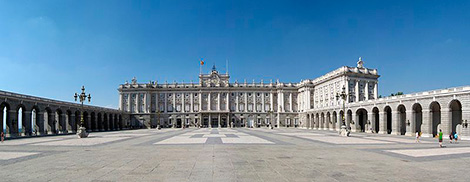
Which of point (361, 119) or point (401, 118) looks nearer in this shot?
point (401, 118)

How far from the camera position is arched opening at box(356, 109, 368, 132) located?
61112mm

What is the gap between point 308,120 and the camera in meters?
91.1

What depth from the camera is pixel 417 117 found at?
155ft

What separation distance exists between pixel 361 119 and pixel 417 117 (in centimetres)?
1761

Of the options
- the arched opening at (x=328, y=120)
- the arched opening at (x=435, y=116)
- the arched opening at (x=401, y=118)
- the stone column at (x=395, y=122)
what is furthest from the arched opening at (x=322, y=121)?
the arched opening at (x=435, y=116)

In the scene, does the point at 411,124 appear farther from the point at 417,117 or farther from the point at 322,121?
the point at 322,121

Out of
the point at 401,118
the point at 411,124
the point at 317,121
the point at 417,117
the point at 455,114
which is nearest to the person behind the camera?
the point at 455,114

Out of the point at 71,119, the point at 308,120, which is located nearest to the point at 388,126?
the point at 308,120

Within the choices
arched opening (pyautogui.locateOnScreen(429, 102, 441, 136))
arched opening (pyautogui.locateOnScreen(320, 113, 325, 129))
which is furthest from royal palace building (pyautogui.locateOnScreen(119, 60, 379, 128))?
arched opening (pyautogui.locateOnScreen(429, 102, 441, 136))

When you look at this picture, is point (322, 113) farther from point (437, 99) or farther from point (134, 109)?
point (134, 109)

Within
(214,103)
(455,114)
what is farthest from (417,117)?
(214,103)

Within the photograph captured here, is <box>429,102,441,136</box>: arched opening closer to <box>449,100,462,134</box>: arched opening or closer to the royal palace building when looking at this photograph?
<box>449,100,462,134</box>: arched opening

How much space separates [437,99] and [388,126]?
58.7 ft

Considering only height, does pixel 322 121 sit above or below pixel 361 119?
below
